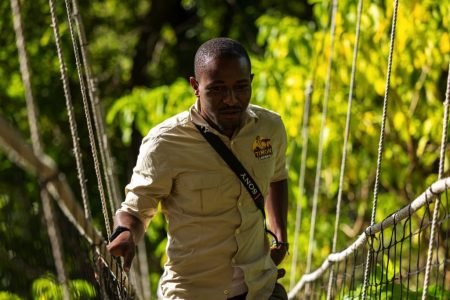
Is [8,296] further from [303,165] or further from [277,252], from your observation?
[303,165]

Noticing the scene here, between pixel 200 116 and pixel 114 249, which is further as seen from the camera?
pixel 200 116

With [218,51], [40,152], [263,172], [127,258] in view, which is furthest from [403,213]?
[40,152]

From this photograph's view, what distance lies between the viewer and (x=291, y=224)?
5672 millimetres

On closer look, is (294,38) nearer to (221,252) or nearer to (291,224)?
(291,224)

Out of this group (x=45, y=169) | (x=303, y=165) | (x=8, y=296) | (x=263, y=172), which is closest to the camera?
(x=45, y=169)

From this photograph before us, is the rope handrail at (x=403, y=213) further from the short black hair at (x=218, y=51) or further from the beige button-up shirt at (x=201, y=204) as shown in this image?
the short black hair at (x=218, y=51)

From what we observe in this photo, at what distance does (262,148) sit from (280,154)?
0.53 ft

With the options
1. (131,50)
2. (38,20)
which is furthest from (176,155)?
(131,50)

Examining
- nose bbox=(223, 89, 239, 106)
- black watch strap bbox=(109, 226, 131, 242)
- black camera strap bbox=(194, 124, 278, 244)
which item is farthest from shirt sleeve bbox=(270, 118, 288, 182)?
black watch strap bbox=(109, 226, 131, 242)

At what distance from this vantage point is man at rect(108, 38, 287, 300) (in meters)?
2.60

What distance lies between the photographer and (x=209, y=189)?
265 cm

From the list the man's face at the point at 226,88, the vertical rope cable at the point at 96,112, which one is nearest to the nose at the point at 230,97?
the man's face at the point at 226,88

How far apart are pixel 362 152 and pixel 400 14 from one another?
33.5 inches

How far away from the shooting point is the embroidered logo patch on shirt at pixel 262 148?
2742 millimetres
